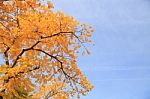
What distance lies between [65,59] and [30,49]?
1482mm

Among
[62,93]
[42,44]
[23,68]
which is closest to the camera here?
[23,68]

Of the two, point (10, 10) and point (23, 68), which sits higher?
point (10, 10)

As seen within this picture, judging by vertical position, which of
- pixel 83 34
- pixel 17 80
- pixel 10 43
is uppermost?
pixel 83 34

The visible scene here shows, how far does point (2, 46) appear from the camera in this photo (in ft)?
45.0

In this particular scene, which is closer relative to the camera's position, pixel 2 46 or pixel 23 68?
pixel 23 68

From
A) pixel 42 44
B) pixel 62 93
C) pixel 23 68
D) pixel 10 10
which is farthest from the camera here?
pixel 62 93

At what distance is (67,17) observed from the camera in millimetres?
11734

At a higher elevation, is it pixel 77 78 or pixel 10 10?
pixel 10 10

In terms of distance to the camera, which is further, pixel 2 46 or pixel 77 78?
pixel 2 46

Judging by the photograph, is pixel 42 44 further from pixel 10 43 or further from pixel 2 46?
pixel 2 46

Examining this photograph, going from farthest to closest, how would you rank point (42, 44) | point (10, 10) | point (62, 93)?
point (62, 93) → point (10, 10) → point (42, 44)

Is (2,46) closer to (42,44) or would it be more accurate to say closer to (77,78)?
(42,44)

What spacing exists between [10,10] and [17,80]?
3.31m

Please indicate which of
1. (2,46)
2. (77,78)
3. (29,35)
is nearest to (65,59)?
(77,78)
